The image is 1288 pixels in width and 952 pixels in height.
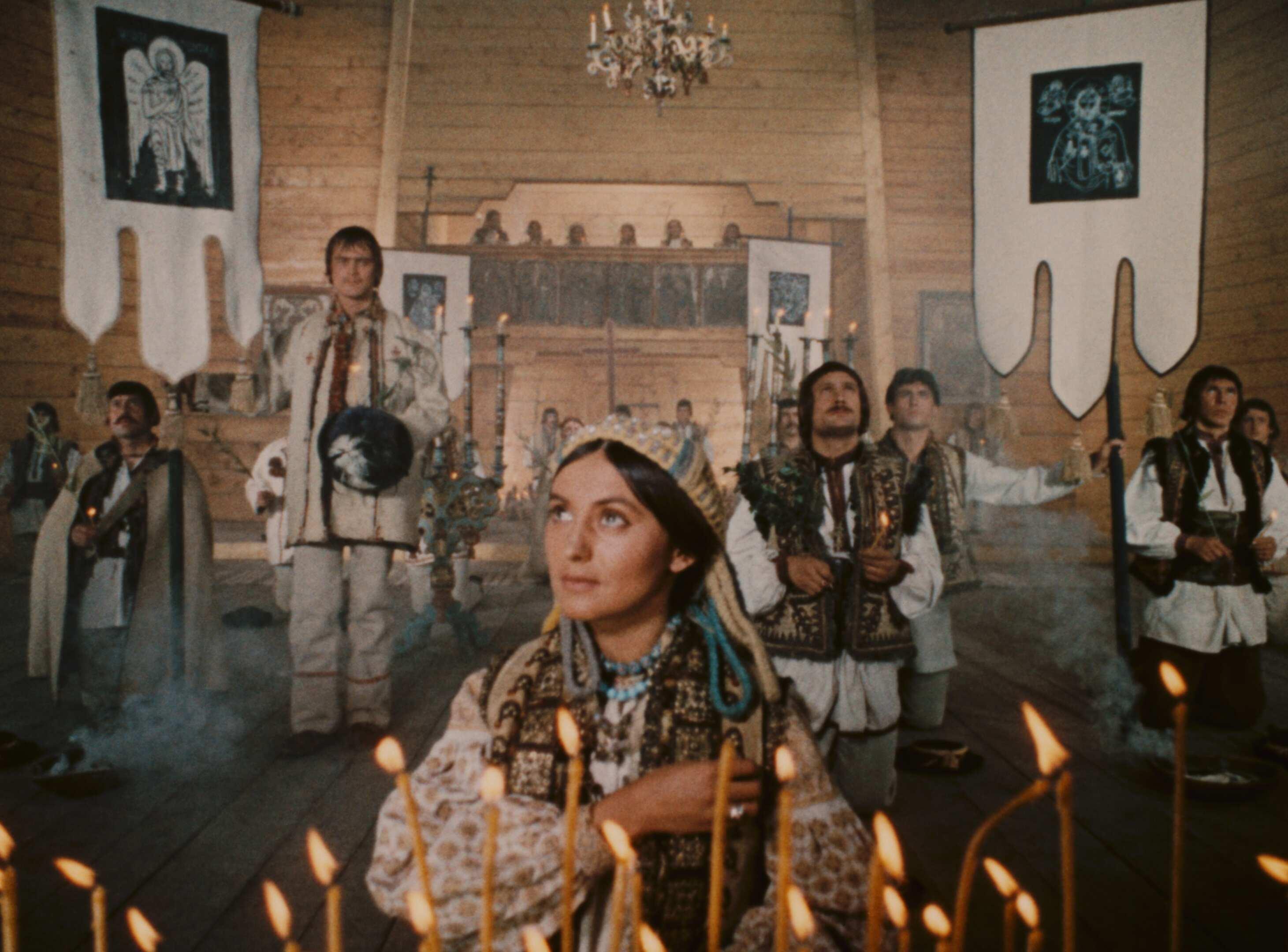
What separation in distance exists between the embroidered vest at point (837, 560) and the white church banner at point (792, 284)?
22.0 feet

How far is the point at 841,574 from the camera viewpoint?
2.92 meters

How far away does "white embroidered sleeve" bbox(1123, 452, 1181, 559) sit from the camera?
12.8ft

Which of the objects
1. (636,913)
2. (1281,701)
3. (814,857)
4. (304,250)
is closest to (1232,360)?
(1281,701)

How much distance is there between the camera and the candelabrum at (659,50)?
8.77 meters

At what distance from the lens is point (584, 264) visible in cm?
1301

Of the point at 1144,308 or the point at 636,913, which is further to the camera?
the point at 1144,308

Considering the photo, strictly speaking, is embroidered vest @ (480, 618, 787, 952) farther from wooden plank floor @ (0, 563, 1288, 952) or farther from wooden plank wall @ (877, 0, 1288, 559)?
wooden plank wall @ (877, 0, 1288, 559)

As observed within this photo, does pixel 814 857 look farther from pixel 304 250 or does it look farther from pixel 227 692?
pixel 304 250

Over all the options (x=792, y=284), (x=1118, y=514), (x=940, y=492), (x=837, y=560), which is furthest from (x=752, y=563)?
(x=792, y=284)

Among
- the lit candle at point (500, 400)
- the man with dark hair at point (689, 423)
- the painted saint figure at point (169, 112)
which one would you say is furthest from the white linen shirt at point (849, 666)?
the man with dark hair at point (689, 423)

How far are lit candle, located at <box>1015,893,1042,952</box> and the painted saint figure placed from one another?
143 inches

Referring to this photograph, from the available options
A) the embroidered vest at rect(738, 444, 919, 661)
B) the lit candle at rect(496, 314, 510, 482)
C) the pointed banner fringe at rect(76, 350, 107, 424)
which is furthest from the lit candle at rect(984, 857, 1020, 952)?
the pointed banner fringe at rect(76, 350, 107, 424)

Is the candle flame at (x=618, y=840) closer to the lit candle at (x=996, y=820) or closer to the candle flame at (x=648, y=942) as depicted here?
the candle flame at (x=648, y=942)

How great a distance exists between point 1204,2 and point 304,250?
10769mm
